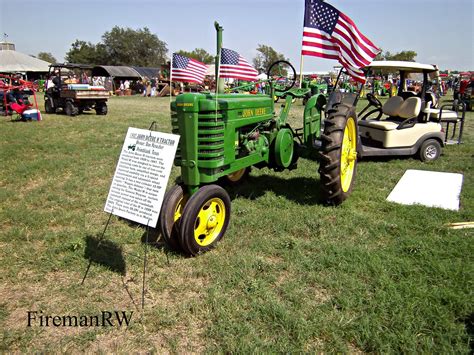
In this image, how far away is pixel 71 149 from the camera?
26.5 ft

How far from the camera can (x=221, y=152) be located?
361 centimetres

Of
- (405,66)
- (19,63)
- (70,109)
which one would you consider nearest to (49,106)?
(70,109)

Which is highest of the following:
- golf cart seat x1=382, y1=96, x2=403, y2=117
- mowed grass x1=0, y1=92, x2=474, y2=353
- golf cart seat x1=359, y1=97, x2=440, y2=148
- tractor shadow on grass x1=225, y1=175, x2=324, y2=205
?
golf cart seat x1=382, y1=96, x2=403, y2=117

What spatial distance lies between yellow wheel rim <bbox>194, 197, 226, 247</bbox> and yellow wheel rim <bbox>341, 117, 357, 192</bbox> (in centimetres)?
208

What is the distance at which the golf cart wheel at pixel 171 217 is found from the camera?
3305 millimetres

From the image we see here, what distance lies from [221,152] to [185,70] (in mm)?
1539

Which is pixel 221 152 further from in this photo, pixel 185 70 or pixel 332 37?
pixel 332 37

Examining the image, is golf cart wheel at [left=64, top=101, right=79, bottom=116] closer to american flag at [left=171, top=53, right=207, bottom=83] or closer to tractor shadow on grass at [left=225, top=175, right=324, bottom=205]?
tractor shadow on grass at [left=225, top=175, right=324, bottom=205]

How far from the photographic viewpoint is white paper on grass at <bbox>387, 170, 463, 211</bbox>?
15.7ft

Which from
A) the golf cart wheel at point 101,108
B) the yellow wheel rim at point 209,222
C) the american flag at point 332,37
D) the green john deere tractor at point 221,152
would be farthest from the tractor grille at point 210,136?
the golf cart wheel at point 101,108

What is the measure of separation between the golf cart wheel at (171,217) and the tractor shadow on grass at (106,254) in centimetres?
47

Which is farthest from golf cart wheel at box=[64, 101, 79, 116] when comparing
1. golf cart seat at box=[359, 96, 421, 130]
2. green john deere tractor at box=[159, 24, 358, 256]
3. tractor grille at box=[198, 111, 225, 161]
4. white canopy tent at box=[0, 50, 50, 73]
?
white canopy tent at box=[0, 50, 50, 73]

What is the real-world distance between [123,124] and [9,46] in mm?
51184

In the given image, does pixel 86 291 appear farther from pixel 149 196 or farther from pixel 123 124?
pixel 123 124
